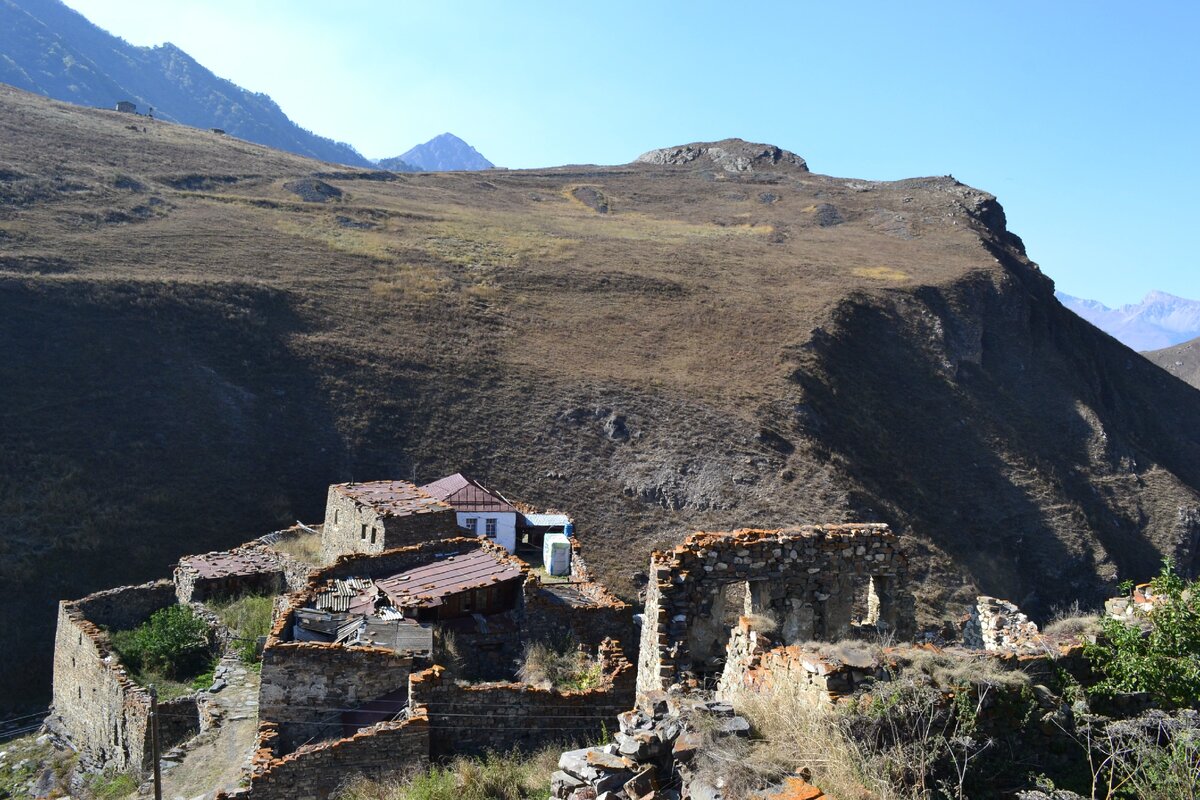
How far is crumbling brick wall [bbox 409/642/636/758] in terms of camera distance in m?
10.6

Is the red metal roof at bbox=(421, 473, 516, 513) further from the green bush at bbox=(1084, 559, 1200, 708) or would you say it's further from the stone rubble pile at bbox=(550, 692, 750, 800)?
the green bush at bbox=(1084, 559, 1200, 708)

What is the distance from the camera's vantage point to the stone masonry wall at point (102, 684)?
1517 centimetres

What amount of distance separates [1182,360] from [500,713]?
436 feet

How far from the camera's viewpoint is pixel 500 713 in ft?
35.4

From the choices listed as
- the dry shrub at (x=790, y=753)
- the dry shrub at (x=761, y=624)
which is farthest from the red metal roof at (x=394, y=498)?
the dry shrub at (x=790, y=753)

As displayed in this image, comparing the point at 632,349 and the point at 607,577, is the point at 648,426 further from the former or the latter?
the point at 607,577

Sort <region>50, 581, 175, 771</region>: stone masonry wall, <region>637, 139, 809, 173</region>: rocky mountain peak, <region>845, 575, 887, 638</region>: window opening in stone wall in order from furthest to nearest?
<region>637, 139, 809, 173</region>: rocky mountain peak < <region>50, 581, 175, 771</region>: stone masonry wall < <region>845, 575, 887, 638</region>: window opening in stone wall

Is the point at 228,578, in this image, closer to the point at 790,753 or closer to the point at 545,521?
the point at 545,521

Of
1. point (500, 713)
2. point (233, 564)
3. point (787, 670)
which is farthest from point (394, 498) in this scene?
point (787, 670)

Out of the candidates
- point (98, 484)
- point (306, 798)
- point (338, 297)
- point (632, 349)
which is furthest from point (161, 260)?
point (306, 798)

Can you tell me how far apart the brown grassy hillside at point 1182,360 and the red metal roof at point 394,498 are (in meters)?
115

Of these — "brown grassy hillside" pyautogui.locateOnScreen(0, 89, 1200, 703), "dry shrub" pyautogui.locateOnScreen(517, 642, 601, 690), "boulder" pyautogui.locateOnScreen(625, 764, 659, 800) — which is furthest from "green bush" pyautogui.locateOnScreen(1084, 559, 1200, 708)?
"brown grassy hillside" pyautogui.locateOnScreen(0, 89, 1200, 703)

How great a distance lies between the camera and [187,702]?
14812mm

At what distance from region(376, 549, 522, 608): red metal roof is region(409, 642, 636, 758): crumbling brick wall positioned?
2.40m
